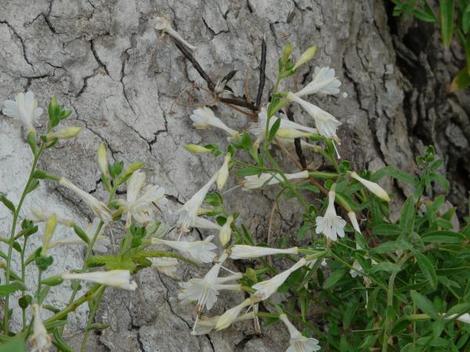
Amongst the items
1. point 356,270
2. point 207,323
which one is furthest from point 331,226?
point 207,323

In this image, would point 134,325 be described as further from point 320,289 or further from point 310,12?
point 310,12

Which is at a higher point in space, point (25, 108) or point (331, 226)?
point (25, 108)

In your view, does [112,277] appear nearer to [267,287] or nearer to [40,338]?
[40,338]

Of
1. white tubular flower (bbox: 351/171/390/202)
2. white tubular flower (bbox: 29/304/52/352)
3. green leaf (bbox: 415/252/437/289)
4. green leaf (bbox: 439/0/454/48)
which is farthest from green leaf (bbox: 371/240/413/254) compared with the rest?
green leaf (bbox: 439/0/454/48)

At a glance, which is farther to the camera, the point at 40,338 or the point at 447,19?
the point at 447,19

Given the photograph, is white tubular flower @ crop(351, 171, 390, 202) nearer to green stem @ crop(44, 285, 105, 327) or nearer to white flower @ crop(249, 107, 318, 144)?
white flower @ crop(249, 107, 318, 144)

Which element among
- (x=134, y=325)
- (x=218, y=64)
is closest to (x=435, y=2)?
(x=218, y=64)

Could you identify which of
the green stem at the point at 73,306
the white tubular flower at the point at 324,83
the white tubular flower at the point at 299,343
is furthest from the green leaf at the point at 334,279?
the green stem at the point at 73,306
